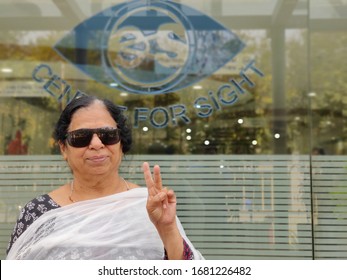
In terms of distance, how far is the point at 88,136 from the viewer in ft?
6.50

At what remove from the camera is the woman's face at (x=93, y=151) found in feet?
6.49

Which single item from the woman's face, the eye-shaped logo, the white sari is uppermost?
A: the eye-shaped logo

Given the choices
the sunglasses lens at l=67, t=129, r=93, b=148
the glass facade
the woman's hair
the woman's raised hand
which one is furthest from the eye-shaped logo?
the woman's raised hand

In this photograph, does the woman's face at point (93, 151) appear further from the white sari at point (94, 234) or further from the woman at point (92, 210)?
the white sari at point (94, 234)

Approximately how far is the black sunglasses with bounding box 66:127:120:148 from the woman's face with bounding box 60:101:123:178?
0.04 ft

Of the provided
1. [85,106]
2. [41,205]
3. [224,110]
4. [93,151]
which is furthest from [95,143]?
[224,110]

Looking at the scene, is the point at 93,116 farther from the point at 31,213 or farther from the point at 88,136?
the point at 31,213

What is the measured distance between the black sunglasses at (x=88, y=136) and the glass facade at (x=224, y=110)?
6.77ft

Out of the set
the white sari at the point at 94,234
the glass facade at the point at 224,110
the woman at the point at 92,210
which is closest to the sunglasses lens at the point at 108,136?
the woman at the point at 92,210

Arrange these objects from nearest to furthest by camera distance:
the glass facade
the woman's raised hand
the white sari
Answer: the woman's raised hand < the white sari < the glass facade

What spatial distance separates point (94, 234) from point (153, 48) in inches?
93.0

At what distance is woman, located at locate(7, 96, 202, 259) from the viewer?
76.9 inches

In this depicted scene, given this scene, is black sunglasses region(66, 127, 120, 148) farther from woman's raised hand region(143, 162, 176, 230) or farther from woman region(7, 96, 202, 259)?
woman's raised hand region(143, 162, 176, 230)
